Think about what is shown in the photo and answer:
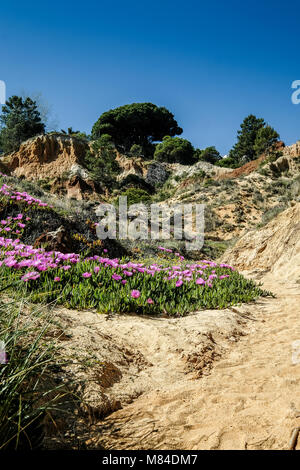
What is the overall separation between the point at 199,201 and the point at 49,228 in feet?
57.3

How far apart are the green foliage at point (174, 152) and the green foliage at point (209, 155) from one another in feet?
6.05

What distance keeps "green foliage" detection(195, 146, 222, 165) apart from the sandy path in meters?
42.3

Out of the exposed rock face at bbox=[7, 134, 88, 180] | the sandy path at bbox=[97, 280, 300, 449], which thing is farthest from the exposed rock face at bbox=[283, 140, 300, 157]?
the sandy path at bbox=[97, 280, 300, 449]

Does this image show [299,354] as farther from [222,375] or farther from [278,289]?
[278,289]

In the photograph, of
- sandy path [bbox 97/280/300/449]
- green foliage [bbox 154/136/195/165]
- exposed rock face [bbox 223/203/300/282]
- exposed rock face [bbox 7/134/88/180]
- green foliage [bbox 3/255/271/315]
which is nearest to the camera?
sandy path [bbox 97/280/300/449]

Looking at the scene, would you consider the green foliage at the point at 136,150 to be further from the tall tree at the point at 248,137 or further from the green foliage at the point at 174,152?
the tall tree at the point at 248,137

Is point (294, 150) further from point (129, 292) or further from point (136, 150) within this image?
point (129, 292)

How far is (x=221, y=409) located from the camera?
192 centimetres

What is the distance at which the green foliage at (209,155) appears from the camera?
42.8 metres

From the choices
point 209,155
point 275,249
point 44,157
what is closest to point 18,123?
point 44,157

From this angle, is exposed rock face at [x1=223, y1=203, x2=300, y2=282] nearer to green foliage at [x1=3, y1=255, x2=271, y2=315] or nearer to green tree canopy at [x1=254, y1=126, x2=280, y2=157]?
green foliage at [x1=3, y1=255, x2=271, y2=315]

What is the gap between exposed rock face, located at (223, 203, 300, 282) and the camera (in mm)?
7812

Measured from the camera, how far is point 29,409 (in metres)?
1.43

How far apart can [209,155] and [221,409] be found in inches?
1751
